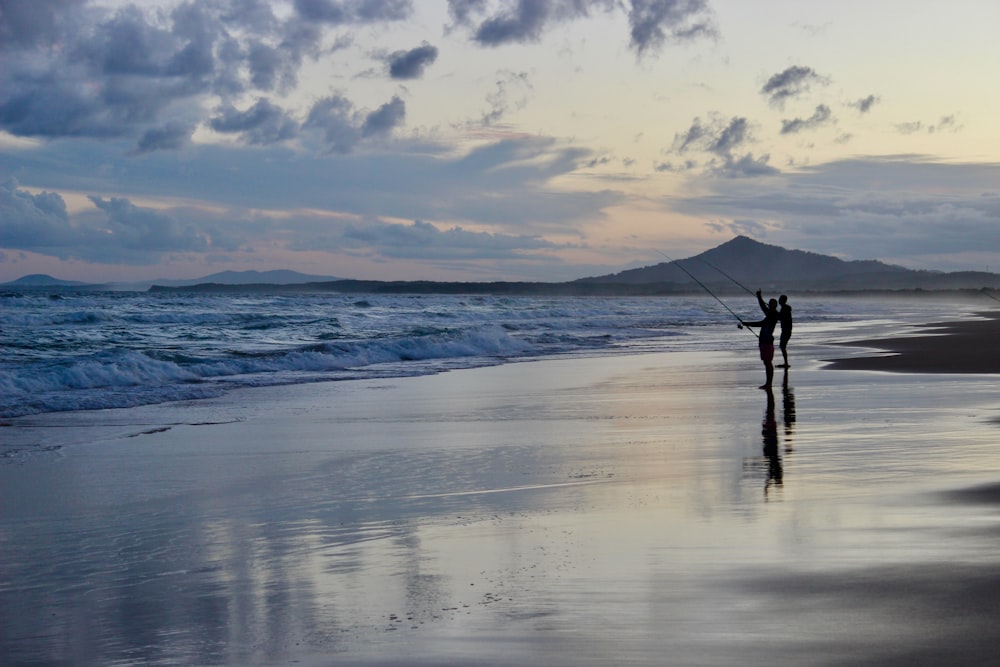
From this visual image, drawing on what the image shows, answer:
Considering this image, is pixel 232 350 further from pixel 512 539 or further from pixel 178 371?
pixel 512 539

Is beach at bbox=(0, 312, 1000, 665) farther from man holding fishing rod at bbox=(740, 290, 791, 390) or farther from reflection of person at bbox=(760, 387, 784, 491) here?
man holding fishing rod at bbox=(740, 290, 791, 390)

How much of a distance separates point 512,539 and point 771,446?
425 centimetres

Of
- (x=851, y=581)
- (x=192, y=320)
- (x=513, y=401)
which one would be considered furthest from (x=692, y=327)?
(x=851, y=581)

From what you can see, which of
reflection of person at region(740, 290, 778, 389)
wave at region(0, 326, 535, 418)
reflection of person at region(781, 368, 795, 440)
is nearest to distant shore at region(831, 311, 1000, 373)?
reflection of person at region(740, 290, 778, 389)

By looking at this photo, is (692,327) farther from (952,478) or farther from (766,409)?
(952,478)

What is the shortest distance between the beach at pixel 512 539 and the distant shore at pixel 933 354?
671 centimetres

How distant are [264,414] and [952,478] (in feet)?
28.5

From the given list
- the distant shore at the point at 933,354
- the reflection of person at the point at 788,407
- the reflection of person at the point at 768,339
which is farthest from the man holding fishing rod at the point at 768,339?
the distant shore at the point at 933,354

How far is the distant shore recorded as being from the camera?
18.9 meters

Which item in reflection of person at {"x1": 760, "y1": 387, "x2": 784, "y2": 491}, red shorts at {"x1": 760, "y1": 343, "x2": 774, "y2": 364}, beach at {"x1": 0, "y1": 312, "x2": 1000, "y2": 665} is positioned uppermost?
red shorts at {"x1": 760, "y1": 343, "x2": 774, "y2": 364}

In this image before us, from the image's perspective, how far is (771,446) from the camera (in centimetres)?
947

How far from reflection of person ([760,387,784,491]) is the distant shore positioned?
22.6 ft

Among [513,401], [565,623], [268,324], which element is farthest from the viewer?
[268,324]

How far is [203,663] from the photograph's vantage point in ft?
13.2
